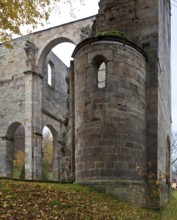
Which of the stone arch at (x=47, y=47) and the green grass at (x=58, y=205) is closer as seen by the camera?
the green grass at (x=58, y=205)

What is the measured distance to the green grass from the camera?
4.80 meters

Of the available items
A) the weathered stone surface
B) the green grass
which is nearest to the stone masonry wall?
the weathered stone surface

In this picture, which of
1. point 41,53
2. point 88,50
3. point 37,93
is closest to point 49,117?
point 37,93

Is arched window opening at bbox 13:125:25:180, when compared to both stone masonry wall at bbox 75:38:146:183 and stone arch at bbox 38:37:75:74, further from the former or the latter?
stone masonry wall at bbox 75:38:146:183

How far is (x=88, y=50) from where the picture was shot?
883 cm

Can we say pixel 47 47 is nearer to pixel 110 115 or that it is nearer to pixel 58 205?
pixel 110 115

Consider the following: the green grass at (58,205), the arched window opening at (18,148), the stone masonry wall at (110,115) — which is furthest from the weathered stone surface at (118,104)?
the arched window opening at (18,148)

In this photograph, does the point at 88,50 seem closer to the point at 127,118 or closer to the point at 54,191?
the point at 127,118

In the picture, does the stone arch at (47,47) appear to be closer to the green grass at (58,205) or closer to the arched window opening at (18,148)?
the green grass at (58,205)

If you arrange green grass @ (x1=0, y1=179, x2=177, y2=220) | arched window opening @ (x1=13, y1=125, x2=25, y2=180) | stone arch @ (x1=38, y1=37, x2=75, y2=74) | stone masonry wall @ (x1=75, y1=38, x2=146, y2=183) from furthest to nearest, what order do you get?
arched window opening @ (x1=13, y1=125, x2=25, y2=180) < stone arch @ (x1=38, y1=37, x2=75, y2=74) < stone masonry wall @ (x1=75, y1=38, x2=146, y2=183) < green grass @ (x1=0, y1=179, x2=177, y2=220)

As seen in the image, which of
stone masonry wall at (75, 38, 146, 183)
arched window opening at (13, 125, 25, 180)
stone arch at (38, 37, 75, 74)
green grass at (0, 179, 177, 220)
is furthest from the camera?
arched window opening at (13, 125, 25, 180)

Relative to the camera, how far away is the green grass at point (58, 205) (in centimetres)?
480

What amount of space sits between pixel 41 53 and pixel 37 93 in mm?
2913

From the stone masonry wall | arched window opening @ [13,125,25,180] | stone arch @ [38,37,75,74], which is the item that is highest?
stone arch @ [38,37,75,74]
